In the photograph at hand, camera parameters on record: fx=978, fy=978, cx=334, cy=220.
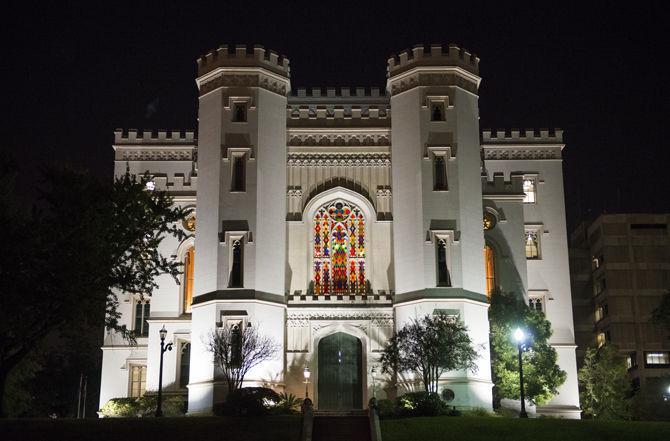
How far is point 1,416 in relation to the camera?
120 ft

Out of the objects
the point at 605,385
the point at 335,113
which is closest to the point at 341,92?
the point at 335,113

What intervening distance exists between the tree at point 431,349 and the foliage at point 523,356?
407 centimetres

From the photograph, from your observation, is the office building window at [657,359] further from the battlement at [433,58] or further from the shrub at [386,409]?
the shrub at [386,409]

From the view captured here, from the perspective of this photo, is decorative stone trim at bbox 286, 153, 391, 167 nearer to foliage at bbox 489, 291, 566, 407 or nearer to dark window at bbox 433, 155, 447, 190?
dark window at bbox 433, 155, 447, 190

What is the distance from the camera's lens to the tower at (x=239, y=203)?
45500 mm

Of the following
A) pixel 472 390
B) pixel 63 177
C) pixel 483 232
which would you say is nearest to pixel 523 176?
pixel 483 232

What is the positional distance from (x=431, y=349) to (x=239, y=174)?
13204mm

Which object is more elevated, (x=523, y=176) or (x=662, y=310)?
(x=523, y=176)

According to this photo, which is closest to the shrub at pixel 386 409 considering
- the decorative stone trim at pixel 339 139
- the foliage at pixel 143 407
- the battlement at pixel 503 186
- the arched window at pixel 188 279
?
the foliage at pixel 143 407

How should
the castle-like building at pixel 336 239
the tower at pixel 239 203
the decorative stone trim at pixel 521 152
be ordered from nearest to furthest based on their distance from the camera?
1. the tower at pixel 239 203
2. the castle-like building at pixel 336 239
3. the decorative stone trim at pixel 521 152

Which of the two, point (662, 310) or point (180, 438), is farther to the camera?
point (662, 310)

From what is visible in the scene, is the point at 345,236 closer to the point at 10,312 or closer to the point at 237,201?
the point at 237,201

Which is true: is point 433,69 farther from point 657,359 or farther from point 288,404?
point 657,359

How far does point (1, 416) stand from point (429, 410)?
→ 16.5 metres
